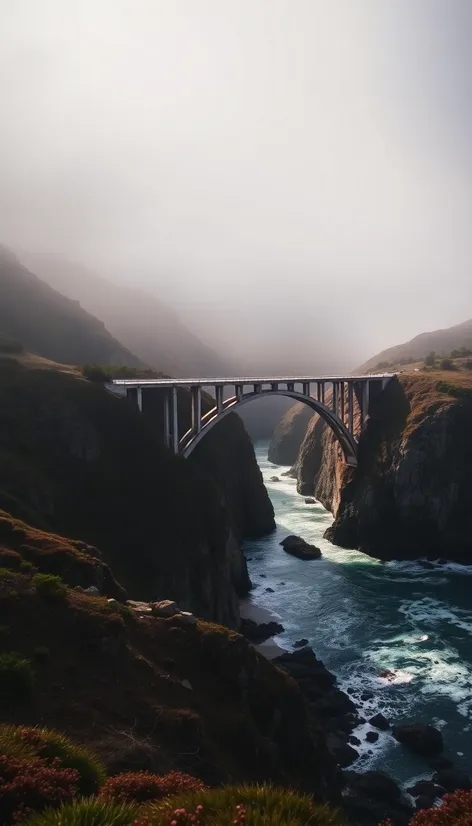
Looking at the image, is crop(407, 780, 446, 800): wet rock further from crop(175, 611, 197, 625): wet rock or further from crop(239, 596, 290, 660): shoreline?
crop(175, 611, 197, 625): wet rock

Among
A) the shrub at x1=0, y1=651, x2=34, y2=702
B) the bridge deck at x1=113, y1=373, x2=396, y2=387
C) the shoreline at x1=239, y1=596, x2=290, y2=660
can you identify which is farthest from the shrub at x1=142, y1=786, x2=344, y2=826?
the bridge deck at x1=113, y1=373, x2=396, y2=387

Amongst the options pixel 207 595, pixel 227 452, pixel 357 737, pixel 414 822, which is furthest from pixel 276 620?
pixel 414 822

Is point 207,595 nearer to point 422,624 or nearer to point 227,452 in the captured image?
point 422,624

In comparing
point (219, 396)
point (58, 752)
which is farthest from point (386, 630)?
point (58, 752)

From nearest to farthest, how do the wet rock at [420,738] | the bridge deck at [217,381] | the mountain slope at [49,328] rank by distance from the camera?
the wet rock at [420,738] < the bridge deck at [217,381] < the mountain slope at [49,328]

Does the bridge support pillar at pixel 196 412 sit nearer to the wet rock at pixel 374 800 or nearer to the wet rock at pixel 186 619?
the wet rock at pixel 186 619

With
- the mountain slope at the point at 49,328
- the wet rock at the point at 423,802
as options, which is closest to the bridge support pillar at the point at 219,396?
the wet rock at the point at 423,802

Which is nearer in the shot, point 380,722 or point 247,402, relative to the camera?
point 380,722

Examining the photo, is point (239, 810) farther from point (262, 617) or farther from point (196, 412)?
point (196, 412)
